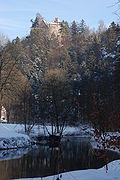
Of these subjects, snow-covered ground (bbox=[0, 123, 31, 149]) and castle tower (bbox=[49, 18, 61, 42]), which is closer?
snow-covered ground (bbox=[0, 123, 31, 149])

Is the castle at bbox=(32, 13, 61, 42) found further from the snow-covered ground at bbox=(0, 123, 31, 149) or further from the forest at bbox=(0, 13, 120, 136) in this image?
the snow-covered ground at bbox=(0, 123, 31, 149)

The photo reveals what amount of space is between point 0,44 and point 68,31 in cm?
6500

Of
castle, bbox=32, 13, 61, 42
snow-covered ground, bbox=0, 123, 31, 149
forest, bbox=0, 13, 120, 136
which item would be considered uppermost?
castle, bbox=32, 13, 61, 42

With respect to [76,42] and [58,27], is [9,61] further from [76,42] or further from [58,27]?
[58,27]

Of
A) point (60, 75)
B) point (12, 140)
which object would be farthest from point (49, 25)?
point (12, 140)

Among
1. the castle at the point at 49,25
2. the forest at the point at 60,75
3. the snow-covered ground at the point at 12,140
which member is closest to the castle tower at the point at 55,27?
the castle at the point at 49,25

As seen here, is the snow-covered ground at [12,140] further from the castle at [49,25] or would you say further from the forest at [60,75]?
the castle at [49,25]

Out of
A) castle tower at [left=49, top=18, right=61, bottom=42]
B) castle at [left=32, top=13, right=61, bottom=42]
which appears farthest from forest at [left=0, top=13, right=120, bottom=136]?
castle tower at [left=49, top=18, right=61, bottom=42]

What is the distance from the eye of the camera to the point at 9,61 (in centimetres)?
4578

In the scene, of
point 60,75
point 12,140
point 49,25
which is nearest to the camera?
point 12,140

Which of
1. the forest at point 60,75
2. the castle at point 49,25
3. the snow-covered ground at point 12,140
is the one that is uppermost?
the castle at point 49,25

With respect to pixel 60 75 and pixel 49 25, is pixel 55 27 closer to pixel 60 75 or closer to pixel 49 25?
pixel 49 25

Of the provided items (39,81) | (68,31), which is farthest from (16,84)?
(68,31)

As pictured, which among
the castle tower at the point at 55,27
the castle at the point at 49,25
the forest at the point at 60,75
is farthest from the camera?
the castle tower at the point at 55,27
